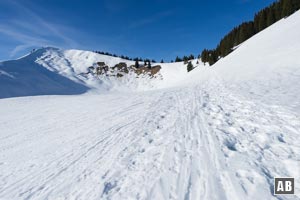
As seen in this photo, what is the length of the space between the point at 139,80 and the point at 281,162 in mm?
82693

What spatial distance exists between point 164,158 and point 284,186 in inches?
93.1

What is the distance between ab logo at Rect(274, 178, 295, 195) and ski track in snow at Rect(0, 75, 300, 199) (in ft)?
0.32

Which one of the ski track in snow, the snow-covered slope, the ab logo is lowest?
the ab logo

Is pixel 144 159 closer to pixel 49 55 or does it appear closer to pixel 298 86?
pixel 298 86

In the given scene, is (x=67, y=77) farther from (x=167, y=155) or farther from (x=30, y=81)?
(x=167, y=155)

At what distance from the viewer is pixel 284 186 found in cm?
314

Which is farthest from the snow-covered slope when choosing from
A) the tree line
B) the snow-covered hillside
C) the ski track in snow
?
the ski track in snow

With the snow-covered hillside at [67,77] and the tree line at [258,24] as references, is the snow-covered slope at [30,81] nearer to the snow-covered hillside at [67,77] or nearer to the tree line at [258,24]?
the snow-covered hillside at [67,77]

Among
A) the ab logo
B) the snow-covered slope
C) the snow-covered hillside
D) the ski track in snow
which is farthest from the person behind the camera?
the snow-covered hillside

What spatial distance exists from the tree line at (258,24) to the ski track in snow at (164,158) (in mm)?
47282

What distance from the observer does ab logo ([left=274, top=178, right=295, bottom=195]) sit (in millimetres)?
3020

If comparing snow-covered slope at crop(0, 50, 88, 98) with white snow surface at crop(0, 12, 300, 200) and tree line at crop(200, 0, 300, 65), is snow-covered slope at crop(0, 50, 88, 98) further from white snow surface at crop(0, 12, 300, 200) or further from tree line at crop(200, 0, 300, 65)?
white snow surface at crop(0, 12, 300, 200)

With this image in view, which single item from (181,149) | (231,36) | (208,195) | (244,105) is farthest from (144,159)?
(231,36)

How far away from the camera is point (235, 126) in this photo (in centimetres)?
593
